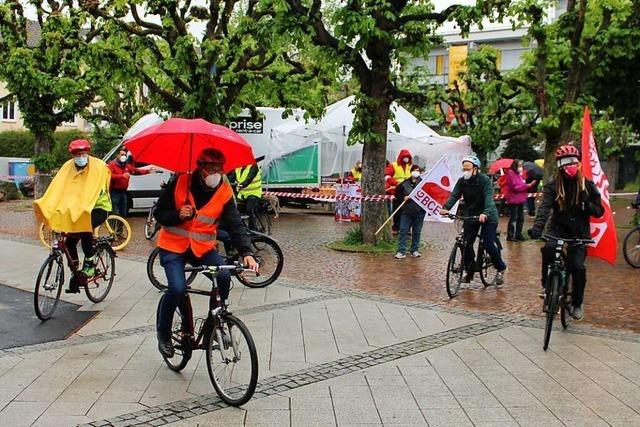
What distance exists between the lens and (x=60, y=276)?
771 cm

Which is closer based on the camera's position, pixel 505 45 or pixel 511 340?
pixel 511 340

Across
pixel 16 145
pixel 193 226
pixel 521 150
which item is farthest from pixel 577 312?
pixel 16 145

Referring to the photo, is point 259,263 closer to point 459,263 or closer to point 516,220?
point 459,263

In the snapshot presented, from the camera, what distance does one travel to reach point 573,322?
7.95 metres

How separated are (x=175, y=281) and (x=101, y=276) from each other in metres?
3.39

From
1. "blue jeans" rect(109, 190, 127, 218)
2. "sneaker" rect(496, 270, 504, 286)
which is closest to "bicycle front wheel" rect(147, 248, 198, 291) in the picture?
"sneaker" rect(496, 270, 504, 286)

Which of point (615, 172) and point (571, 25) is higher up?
point (571, 25)

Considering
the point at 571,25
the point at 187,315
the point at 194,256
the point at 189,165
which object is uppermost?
the point at 571,25

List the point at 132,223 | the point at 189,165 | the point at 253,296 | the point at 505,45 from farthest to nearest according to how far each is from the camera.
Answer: the point at 505,45 < the point at 132,223 < the point at 253,296 < the point at 189,165

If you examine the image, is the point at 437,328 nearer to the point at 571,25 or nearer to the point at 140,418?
the point at 140,418

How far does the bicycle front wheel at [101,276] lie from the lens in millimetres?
8344

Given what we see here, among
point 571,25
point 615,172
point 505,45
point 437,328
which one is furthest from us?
point 505,45

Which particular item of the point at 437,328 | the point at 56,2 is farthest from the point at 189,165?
the point at 56,2

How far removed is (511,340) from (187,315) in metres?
3.20
